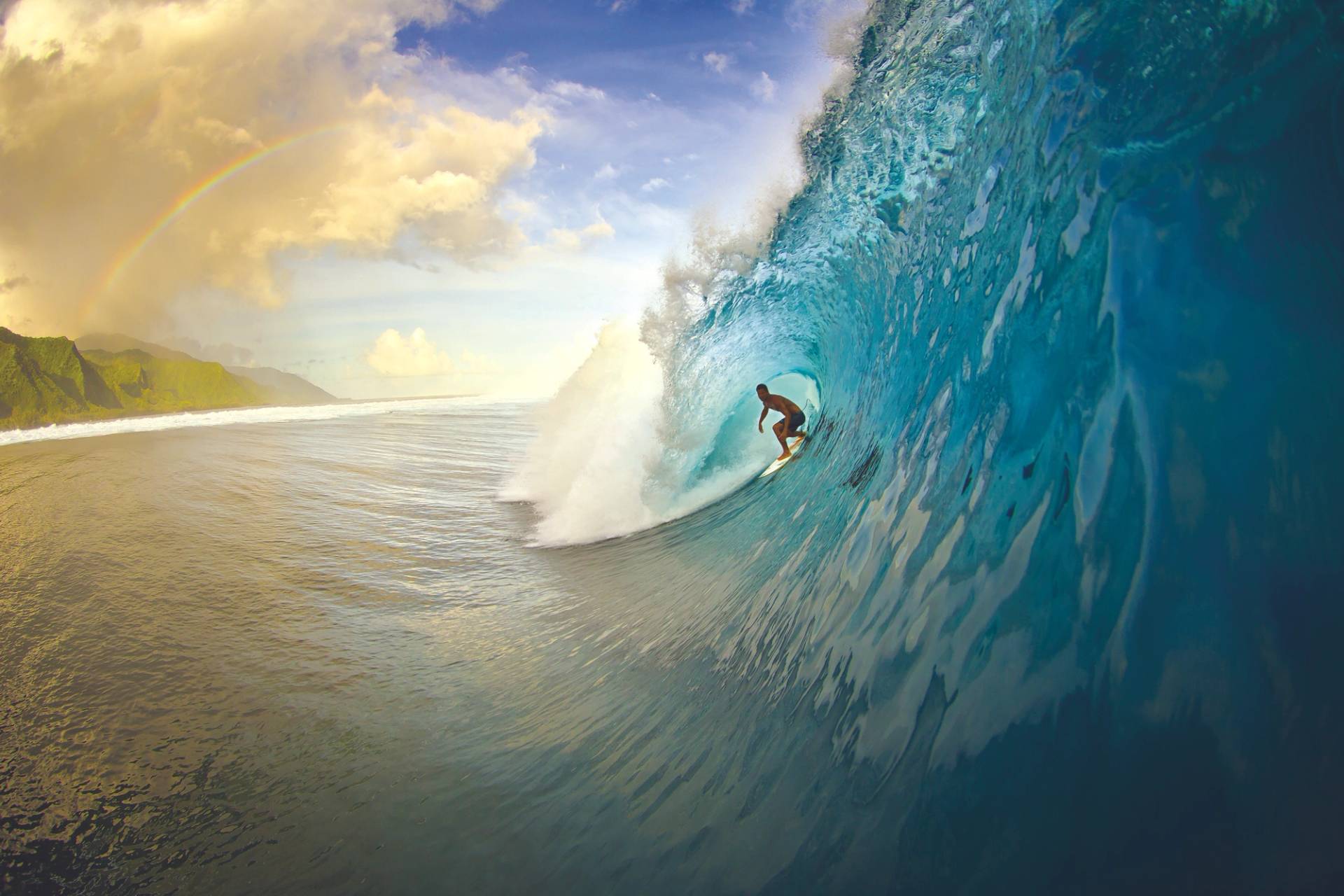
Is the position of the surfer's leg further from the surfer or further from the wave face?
the wave face

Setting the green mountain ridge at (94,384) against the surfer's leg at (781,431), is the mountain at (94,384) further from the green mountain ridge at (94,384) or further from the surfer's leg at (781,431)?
the surfer's leg at (781,431)

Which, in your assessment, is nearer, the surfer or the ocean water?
the ocean water

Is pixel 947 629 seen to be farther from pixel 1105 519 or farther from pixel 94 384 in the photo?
pixel 94 384

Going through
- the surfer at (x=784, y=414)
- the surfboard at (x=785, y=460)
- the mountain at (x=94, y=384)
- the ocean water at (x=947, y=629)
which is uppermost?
the mountain at (x=94, y=384)

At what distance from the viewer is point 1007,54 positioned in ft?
10.5

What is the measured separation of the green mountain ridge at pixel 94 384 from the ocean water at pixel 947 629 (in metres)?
42.5

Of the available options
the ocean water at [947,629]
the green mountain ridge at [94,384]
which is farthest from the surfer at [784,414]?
the green mountain ridge at [94,384]

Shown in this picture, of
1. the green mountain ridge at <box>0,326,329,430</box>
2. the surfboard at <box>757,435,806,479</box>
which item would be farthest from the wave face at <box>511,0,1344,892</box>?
the green mountain ridge at <box>0,326,329,430</box>

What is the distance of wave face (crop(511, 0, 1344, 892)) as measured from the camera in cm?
121

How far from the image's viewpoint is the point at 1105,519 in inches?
67.9

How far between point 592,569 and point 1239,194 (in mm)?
5467

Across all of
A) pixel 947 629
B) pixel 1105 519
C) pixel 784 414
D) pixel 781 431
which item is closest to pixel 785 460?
pixel 781 431

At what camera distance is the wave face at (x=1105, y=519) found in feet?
3.97

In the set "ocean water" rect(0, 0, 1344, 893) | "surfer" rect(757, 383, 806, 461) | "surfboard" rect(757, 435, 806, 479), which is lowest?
"ocean water" rect(0, 0, 1344, 893)
